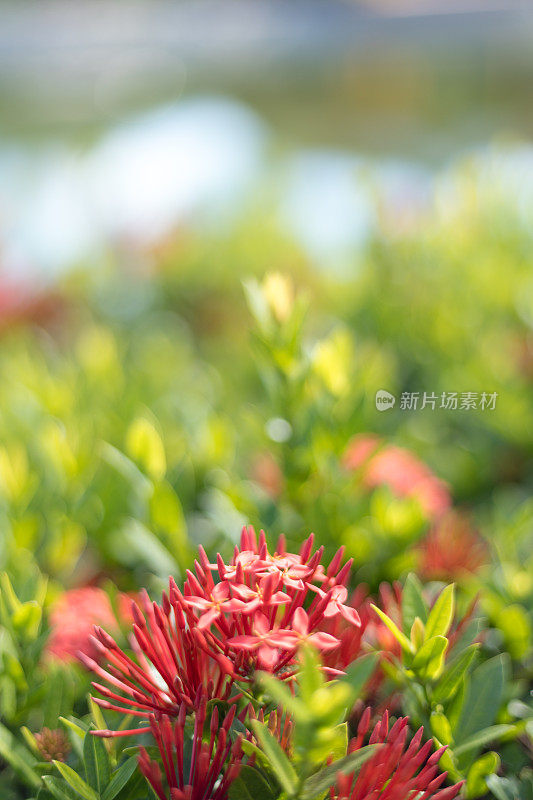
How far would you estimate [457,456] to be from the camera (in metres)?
0.81

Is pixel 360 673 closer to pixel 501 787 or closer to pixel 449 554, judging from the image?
pixel 501 787

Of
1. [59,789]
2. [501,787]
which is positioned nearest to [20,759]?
[59,789]

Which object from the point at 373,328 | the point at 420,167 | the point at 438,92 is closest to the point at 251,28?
the point at 438,92

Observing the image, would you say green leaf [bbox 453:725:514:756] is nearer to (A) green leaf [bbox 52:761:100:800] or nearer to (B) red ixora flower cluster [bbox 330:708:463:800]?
(B) red ixora flower cluster [bbox 330:708:463:800]

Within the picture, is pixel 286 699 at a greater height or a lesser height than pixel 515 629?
greater

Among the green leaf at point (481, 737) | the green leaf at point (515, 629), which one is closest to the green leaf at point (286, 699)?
the green leaf at point (481, 737)

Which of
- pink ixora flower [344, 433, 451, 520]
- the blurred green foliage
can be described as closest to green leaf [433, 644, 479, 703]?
the blurred green foliage

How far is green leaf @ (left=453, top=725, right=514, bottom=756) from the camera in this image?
1.17 ft

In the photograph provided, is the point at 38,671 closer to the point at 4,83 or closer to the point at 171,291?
the point at 171,291

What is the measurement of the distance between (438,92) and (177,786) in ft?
14.6

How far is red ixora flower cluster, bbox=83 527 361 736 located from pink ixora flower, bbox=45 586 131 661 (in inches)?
5.7

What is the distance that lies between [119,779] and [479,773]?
0.18 metres

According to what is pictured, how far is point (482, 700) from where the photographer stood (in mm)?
410

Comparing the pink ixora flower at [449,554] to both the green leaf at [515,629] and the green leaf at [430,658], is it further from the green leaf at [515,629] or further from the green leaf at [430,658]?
the green leaf at [430,658]
